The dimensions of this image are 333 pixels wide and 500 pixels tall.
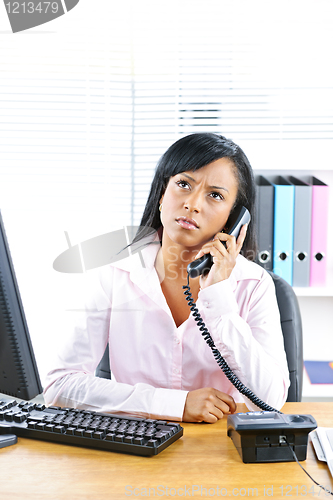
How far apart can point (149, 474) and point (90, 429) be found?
0.48ft

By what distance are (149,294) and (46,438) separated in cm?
50

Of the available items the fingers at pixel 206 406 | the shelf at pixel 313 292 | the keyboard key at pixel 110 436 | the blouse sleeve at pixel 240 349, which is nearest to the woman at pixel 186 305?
the blouse sleeve at pixel 240 349

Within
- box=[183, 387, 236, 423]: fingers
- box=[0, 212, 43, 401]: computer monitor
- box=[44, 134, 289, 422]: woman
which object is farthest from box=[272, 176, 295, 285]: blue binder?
box=[0, 212, 43, 401]: computer monitor

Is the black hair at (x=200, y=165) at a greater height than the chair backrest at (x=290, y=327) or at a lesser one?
greater

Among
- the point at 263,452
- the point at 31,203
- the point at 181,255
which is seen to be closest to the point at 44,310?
Answer: the point at 31,203

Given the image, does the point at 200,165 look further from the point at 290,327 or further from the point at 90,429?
the point at 90,429

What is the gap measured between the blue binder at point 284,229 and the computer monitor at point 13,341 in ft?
4.24

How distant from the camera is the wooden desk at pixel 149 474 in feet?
2.27

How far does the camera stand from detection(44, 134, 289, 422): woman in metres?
1.09

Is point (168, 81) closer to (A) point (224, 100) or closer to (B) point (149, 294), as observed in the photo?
(A) point (224, 100)

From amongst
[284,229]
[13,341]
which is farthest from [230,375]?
[284,229]

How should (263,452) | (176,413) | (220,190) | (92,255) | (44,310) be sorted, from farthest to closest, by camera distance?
(44,310)
(92,255)
(220,190)
(176,413)
(263,452)

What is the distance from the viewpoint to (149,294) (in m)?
1.27

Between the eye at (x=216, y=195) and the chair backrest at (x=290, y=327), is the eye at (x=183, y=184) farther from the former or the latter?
the chair backrest at (x=290, y=327)
